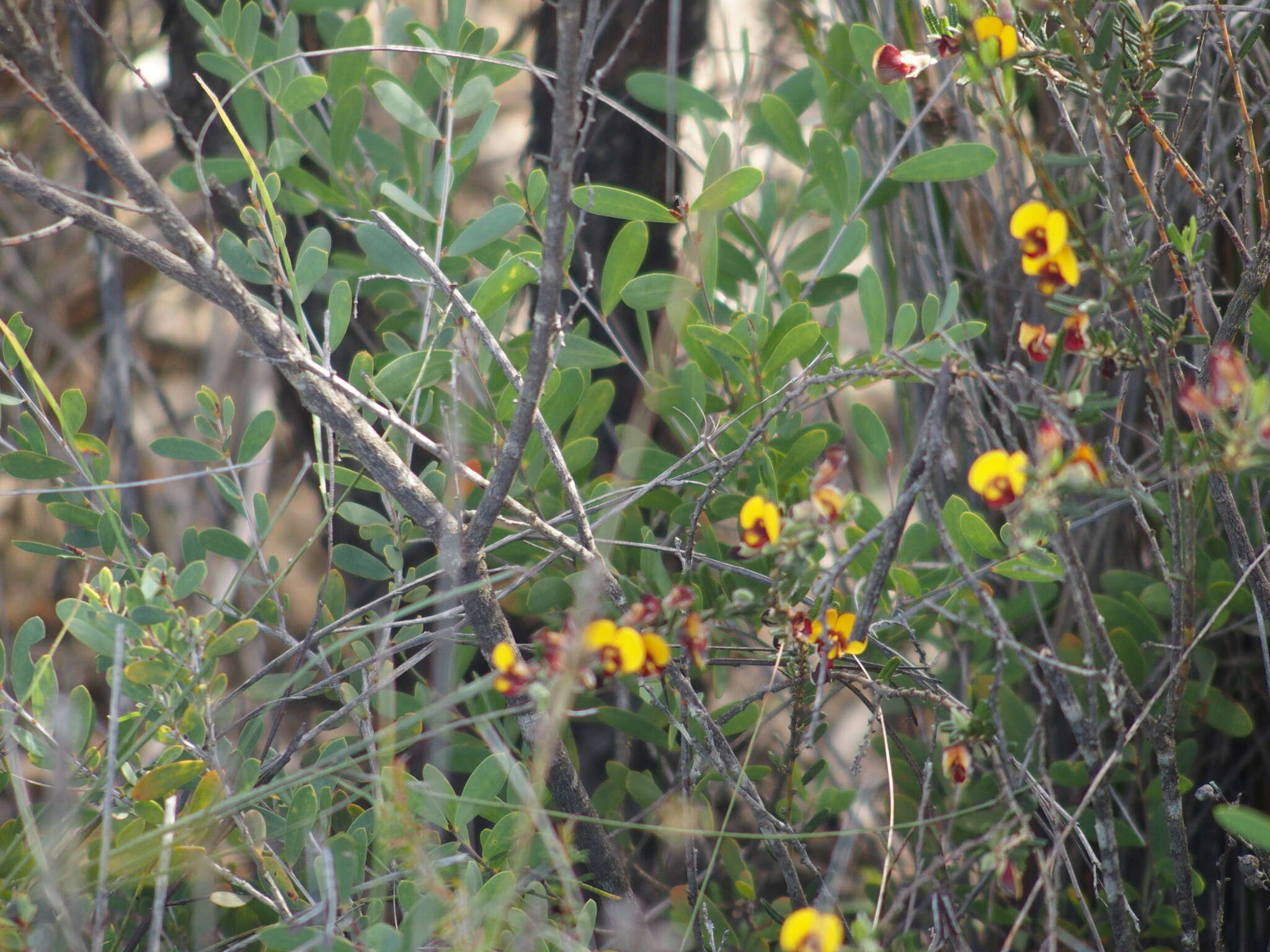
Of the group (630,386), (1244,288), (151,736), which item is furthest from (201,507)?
(1244,288)

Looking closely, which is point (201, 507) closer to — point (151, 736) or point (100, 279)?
point (100, 279)

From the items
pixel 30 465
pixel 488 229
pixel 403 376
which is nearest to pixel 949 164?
pixel 488 229

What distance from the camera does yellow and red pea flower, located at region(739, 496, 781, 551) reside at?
1.94 feet

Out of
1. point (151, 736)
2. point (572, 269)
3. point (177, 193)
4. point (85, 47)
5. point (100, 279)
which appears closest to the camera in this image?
point (151, 736)

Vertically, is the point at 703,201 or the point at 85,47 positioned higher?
the point at 85,47

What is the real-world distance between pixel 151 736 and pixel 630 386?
34.4 inches

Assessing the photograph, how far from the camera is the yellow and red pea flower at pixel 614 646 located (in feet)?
1.78

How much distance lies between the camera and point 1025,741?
105 cm

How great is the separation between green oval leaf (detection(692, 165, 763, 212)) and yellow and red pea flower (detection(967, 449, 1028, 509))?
1.23 ft

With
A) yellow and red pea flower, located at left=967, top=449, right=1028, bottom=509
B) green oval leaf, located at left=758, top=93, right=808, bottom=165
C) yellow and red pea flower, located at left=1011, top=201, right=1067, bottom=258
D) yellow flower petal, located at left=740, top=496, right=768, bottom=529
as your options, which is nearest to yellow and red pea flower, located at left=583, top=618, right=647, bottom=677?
yellow flower petal, located at left=740, top=496, right=768, bottom=529

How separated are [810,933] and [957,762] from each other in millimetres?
168

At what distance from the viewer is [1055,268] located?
57 cm

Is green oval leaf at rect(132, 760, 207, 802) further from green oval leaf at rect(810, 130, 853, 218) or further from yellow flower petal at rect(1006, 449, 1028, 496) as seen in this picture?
green oval leaf at rect(810, 130, 853, 218)

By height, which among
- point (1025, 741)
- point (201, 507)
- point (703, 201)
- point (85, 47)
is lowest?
point (1025, 741)
